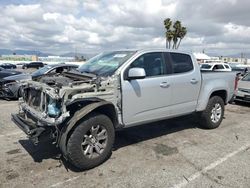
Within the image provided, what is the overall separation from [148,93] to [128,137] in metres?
1.35

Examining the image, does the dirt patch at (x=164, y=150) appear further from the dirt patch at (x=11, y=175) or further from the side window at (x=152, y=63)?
the dirt patch at (x=11, y=175)

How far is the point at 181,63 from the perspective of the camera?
570 centimetres

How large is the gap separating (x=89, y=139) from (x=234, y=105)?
7.68m

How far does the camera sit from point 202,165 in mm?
4312

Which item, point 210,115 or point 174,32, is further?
point 174,32

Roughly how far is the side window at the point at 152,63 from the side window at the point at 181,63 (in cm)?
35

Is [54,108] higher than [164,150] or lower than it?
higher

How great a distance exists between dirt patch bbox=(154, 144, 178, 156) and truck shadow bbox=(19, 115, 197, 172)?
0.50 m

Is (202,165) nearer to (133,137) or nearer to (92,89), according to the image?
(133,137)

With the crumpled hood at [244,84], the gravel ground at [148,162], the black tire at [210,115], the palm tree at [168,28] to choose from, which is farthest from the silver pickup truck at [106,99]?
the palm tree at [168,28]

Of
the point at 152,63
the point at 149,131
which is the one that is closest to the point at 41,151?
the point at 149,131

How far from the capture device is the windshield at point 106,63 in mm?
4723

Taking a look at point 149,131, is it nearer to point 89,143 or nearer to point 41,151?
point 89,143

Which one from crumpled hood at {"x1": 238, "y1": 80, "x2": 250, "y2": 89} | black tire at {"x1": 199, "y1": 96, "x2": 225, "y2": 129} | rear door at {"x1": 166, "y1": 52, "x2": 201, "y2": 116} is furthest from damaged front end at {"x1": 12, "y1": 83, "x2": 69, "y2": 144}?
crumpled hood at {"x1": 238, "y1": 80, "x2": 250, "y2": 89}
